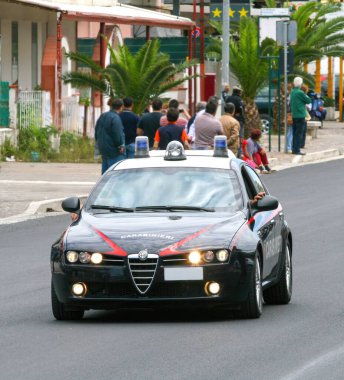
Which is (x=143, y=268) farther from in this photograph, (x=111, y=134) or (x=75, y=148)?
(x=75, y=148)

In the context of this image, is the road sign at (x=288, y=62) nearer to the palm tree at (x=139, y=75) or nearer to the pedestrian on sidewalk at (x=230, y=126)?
the palm tree at (x=139, y=75)

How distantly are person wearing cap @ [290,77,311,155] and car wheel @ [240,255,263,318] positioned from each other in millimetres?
25858

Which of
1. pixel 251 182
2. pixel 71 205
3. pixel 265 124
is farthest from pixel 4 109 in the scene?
pixel 71 205

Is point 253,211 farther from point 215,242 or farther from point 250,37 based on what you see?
point 250,37

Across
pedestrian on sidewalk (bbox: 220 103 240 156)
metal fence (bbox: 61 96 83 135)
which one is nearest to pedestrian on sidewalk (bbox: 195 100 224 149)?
pedestrian on sidewalk (bbox: 220 103 240 156)

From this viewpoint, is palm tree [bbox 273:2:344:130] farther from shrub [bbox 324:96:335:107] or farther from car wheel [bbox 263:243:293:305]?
car wheel [bbox 263:243:293:305]

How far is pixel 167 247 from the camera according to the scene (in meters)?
11.8

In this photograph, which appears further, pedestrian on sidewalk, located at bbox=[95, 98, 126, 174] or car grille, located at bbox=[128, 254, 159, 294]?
pedestrian on sidewalk, located at bbox=[95, 98, 126, 174]

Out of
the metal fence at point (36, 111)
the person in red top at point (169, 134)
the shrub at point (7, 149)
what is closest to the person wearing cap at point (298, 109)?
the metal fence at point (36, 111)

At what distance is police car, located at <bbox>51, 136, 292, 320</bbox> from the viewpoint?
38.8ft

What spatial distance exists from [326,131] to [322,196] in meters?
26.6

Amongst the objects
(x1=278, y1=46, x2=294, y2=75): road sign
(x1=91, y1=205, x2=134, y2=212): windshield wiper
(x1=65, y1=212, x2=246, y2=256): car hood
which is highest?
(x1=278, y1=46, x2=294, y2=75): road sign

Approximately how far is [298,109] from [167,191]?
25.5 meters

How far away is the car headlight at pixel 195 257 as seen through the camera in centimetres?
1180
